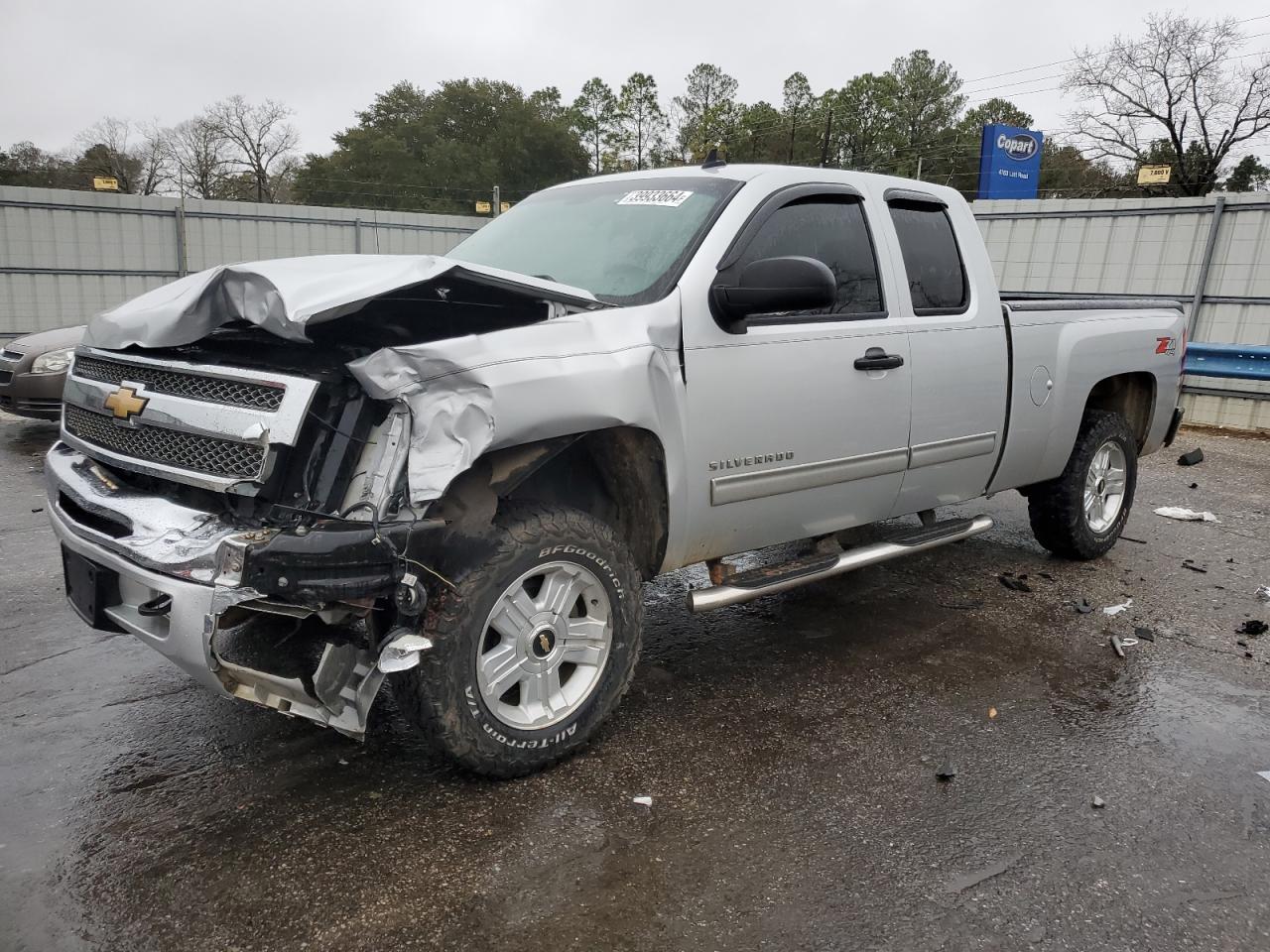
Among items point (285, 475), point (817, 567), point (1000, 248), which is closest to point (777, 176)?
point (817, 567)

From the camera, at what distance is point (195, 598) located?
92.1 inches

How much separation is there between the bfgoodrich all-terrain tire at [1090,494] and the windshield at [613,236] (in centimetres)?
295

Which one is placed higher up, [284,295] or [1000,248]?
[1000,248]

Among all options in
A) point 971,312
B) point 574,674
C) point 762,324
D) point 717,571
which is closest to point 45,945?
point 574,674

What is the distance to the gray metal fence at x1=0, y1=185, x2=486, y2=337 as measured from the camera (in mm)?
13328

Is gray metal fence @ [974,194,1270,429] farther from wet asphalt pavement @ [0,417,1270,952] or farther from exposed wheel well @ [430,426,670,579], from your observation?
exposed wheel well @ [430,426,670,579]

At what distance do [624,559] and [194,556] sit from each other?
1.33m

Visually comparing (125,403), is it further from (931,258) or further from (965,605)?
(965,605)

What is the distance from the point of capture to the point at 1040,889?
2.50m

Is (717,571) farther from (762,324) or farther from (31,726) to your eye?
(31,726)

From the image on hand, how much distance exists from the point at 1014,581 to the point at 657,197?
3100mm

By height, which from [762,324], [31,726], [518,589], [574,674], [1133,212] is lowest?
[31,726]

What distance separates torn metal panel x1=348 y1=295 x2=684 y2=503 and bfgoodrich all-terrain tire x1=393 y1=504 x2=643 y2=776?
0.34 meters

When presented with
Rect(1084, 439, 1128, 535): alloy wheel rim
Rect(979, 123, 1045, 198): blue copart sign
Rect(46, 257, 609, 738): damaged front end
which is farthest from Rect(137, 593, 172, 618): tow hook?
Rect(979, 123, 1045, 198): blue copart sign
